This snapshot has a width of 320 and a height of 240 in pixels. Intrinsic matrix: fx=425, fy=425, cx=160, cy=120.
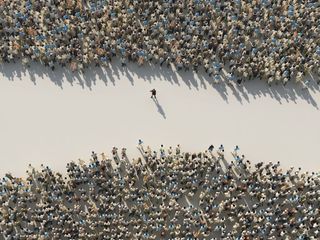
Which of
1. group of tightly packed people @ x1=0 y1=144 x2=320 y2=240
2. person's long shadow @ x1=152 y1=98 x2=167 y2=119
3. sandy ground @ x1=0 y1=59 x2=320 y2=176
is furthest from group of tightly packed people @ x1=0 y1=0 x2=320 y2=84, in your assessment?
group of tightly packed people @ x1=0 y1=144 x2=320 y2=240

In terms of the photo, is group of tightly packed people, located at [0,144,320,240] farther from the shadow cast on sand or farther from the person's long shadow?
the shadow cast on sand

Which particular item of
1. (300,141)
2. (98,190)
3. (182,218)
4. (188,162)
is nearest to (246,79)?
(300,141)

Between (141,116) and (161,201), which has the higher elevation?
(141,116)

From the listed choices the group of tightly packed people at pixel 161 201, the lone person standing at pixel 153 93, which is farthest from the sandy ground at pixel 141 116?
the group of tightly packed people at pixel 161 201

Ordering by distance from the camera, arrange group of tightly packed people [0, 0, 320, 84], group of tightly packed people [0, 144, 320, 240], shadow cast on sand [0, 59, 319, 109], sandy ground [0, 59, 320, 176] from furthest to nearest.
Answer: group of tightly packed people [0, 0, 320, 84] → shadow cast on sand [0, 59, 319, 109] → sandy ground [0, 59, 320, 176] → group of tightly packed people [0, 144, 320, 240]

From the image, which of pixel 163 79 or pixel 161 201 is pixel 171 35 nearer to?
pixel 163 79

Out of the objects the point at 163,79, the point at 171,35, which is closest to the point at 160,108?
the point at 163,79
